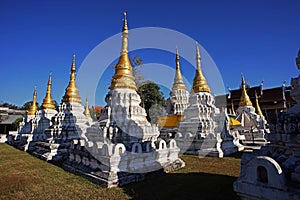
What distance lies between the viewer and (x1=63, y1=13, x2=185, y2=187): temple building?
7754 millimetres

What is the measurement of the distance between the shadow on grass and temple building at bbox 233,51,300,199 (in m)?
2.22

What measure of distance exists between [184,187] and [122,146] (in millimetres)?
2857

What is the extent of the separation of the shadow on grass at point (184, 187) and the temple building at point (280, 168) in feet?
7.27

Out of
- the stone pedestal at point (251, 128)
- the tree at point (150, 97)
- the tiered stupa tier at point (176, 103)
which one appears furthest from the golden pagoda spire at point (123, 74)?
the tree at point (150, 97)

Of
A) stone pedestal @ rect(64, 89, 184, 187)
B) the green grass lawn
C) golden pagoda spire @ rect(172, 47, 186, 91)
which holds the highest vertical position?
golden pagoda spire @ rect(172, 47, 186, 91)

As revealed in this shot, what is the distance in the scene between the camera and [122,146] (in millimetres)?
7988

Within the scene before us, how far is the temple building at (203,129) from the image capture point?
14.9m

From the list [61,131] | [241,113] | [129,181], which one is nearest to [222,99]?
[241,113]

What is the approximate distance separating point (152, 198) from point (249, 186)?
3107 millimetres

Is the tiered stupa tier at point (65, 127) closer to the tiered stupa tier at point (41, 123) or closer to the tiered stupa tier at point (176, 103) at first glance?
the tiered stupa tier at point (41, 123)

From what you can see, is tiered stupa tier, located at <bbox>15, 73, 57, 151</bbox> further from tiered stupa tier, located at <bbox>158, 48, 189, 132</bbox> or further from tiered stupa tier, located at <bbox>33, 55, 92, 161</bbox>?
tiered stupa tier, located at <bbox>158, 48, 189, 132</bbox>

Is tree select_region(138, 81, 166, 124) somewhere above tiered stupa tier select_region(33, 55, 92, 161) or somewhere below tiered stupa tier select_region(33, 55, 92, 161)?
above

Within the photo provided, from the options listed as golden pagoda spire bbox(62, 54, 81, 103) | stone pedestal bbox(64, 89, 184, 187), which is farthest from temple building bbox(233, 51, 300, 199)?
golden pagoda spire bbox(62, 54, 81, 103)

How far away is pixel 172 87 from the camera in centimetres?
2616
